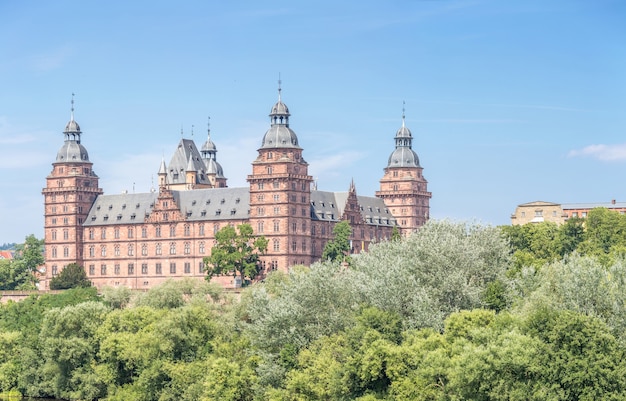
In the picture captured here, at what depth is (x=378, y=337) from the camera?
7306 centimetres

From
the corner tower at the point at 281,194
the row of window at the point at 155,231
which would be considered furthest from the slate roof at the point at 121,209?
the corner tower at the point at 281,194

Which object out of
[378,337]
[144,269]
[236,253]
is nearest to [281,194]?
[236,253]

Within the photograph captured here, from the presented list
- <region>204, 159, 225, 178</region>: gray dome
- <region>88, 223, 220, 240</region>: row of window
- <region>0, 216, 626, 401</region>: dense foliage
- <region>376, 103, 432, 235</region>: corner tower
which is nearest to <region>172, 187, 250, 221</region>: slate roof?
<region>88, 223, 220, 240</region>: row of window

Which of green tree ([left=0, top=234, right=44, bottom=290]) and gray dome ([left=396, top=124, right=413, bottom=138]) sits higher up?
gray dome ([left=396, top=124, right=413, bottom=138])

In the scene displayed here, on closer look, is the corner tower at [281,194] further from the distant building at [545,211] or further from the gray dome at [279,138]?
the distant building at [545,211]

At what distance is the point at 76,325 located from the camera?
99250 mm

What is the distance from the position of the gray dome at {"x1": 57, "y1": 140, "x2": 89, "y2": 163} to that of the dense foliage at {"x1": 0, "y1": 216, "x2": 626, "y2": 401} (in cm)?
6693

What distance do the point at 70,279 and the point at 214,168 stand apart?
134 ft

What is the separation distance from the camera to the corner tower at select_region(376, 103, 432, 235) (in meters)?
180

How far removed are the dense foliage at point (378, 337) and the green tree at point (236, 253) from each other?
144 ft

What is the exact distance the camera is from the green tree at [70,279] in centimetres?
15550

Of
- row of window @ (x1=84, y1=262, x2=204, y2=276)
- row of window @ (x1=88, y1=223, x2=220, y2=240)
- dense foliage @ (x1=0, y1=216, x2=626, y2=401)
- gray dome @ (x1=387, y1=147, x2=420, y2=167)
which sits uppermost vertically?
gray dome @ (x1=387, y1=147, x2=420, y2=167)

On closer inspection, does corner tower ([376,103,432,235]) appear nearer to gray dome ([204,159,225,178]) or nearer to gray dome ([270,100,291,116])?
gray dome ([204,159,225,178])

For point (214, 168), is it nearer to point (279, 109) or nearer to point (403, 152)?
point (403, 152)
